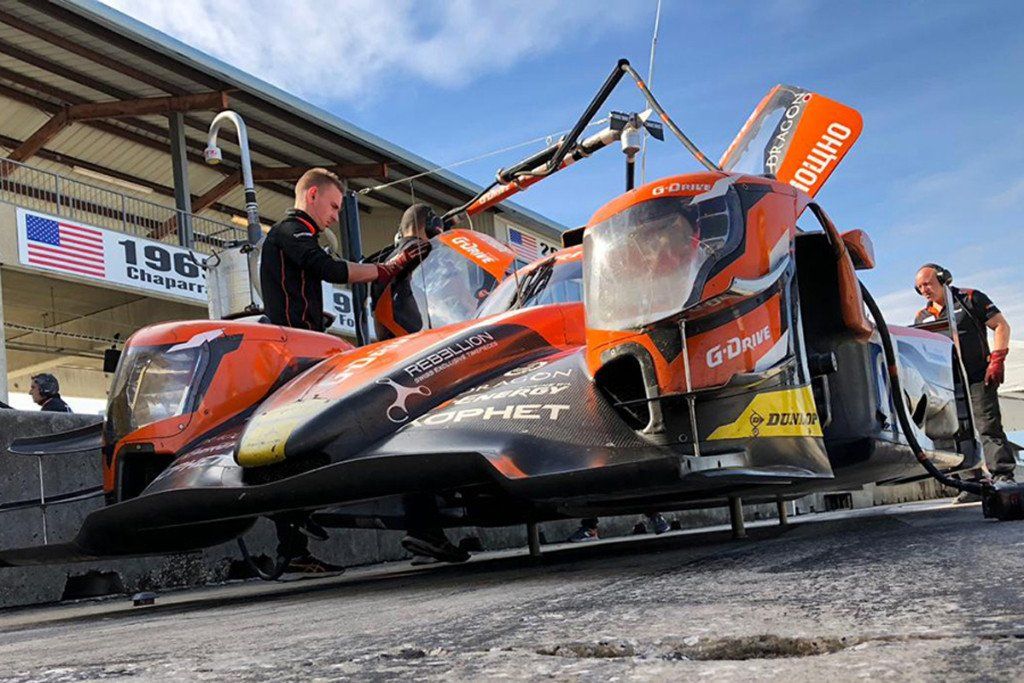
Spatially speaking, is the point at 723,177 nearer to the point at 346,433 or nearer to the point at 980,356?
the point at 346,433

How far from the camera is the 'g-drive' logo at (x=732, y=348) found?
118 inches

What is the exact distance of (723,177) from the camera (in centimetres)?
325

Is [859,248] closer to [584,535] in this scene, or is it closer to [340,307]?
[584,535]

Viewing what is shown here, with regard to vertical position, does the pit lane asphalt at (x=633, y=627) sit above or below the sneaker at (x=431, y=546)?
below

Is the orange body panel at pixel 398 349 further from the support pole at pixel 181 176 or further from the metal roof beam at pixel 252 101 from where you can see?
the support pole at pixel 181 176

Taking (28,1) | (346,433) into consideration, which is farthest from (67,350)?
(346,433)

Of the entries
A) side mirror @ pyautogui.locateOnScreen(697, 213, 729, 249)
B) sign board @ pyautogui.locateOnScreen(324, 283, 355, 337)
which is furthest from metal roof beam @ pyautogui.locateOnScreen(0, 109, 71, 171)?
side mirror @ pyautogui.locateOnScreen(697, 213, 729, 249)

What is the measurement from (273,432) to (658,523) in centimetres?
531

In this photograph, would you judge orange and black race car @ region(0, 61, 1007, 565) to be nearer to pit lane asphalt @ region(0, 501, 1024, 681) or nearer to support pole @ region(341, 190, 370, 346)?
pit lane asphalt @ region(0, 501, 1024, 681)

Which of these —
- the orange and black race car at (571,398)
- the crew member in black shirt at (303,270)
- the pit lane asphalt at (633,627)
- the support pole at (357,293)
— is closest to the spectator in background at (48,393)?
the support pole at (357,293)

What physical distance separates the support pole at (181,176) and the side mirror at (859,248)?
15066 mm

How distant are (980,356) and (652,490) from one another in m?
4.63

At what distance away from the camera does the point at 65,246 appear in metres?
15.3

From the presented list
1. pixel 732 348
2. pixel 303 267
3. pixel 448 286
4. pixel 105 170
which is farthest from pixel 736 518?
pixel 105 170
